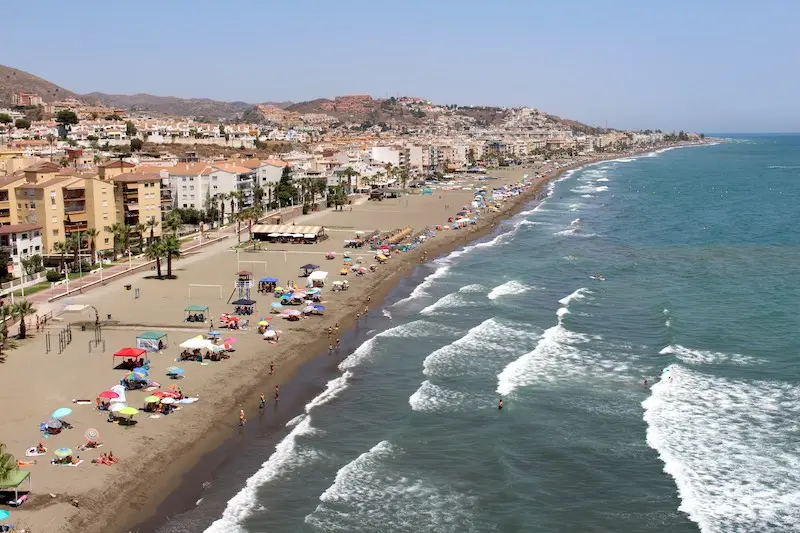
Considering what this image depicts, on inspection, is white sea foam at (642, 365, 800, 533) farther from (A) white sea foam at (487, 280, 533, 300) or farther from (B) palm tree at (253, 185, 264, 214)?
(B) palm tree at (253, 185, 264, 214)

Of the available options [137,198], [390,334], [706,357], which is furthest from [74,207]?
[706,357]

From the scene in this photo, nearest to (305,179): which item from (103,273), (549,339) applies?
(103,273)

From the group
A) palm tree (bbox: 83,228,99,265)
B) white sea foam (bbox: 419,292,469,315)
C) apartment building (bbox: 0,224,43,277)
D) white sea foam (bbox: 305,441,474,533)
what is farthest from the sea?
apartment building (bbox: 0,224,43,277)

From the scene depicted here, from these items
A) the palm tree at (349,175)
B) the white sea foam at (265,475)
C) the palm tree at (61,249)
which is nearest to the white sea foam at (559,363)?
the white sea foam at (265,475)

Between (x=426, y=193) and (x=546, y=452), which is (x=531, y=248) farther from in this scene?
(x=426, y=193)

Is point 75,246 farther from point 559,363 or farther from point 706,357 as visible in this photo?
point 706,357
